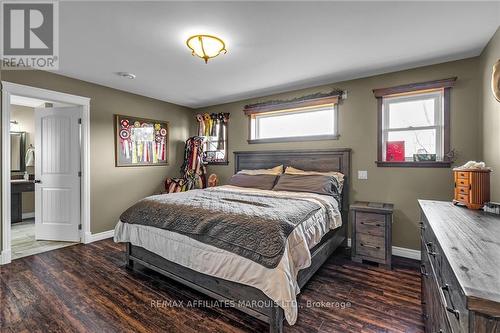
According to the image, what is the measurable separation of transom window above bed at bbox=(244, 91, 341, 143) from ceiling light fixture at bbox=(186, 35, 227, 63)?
1.86 meters

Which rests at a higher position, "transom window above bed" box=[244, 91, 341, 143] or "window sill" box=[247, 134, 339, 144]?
"transom window above bed" box=[244, 91, 341, 143]

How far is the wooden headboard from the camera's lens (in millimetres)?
3535

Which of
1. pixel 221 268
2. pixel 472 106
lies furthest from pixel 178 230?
pixel 472 106

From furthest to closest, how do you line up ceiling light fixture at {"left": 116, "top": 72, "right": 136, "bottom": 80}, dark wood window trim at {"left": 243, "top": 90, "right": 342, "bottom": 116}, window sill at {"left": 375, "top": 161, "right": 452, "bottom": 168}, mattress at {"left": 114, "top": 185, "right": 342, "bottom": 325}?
1. dark wood window trim at {"left": 243, "top": 90, "right": 342, "bottom": 116}
2. ceiling light fixture at {"left": 116, "top": 72, "right": 136, "bottom": 80}
3. window sill at {"left": 375, "top": 161, "right": 452, "bottom": 168}
4. mattress at {"left": 114, "top": 185, "right": 342, "bottom": 325}

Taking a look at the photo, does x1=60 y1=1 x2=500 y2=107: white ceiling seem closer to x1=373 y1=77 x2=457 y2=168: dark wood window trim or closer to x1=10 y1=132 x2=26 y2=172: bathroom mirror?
x1=373 y1=77 x2=457 y2=168: dark wood window trim

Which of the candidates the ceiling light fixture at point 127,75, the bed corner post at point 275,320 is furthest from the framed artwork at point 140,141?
the bed corner post at point 275,320

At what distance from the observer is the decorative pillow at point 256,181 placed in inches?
147

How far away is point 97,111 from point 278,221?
145 inches

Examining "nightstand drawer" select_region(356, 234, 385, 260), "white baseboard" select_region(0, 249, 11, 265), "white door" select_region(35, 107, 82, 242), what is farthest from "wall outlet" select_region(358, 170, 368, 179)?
"white baseboard" select_region(0, 249, 11, 265)

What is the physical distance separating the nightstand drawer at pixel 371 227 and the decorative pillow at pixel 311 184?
0.45 m

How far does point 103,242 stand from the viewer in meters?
3.78

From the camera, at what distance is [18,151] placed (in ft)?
17.3

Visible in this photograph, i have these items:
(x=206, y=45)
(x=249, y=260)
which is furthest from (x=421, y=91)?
(x=249, y=260)

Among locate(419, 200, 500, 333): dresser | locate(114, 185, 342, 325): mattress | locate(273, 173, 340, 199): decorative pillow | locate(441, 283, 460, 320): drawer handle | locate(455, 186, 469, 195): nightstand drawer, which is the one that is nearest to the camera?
locate(419, 200, 500, 333): dresser
